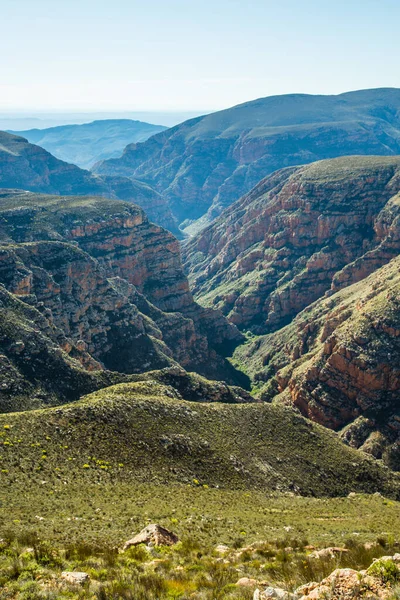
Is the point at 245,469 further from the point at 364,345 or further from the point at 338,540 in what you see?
the point at 364,345

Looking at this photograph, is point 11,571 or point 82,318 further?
point 82,318

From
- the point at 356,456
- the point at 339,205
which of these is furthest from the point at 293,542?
the point at 339,205

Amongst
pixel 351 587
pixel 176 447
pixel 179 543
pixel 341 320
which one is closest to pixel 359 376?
pixel 341 320

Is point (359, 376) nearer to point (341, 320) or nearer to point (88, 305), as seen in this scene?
point (341, 320)

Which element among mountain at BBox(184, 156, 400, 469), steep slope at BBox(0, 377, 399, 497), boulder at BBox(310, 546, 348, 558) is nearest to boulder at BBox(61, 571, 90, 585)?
boulder at BBox(310, 546, 348, 558)

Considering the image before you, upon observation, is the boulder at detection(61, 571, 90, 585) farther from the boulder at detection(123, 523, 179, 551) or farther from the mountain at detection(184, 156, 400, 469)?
the mountain at detection(184, 156, 400, 469)

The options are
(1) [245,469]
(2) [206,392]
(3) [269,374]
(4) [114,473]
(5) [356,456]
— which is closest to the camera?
(4) [114,473]

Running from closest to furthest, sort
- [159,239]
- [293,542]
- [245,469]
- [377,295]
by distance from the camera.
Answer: [293,542] < [245,469] < [377,295] < [159,239]

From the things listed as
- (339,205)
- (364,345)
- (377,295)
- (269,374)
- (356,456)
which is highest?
(339,205)
